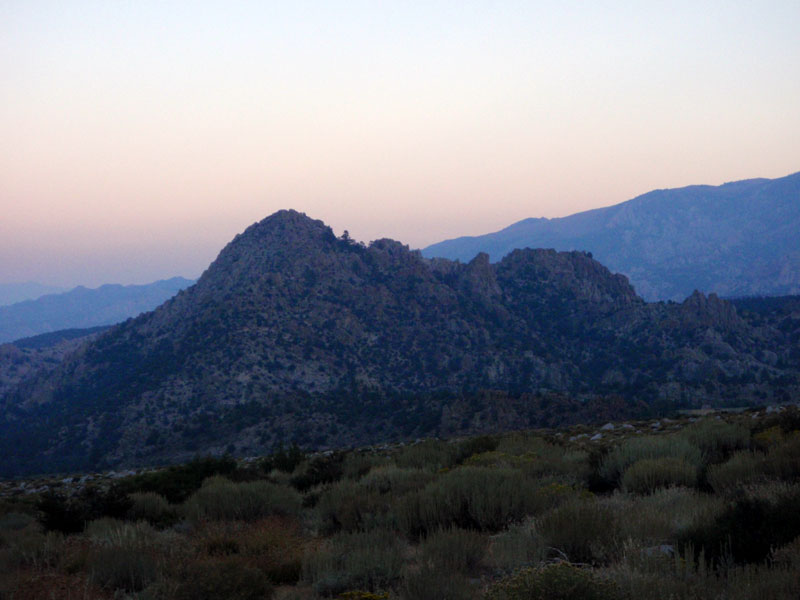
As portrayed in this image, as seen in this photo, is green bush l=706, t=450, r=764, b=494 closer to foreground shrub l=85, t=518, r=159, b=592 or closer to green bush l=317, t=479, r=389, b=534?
green bush l=317, t=479, r=389, b=534

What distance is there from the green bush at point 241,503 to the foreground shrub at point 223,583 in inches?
154

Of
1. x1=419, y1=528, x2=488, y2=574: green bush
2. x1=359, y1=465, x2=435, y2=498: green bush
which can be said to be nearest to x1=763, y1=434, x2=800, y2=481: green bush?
x1=419, y1=528, x2=488, y2=574: green bush

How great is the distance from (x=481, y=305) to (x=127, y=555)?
82.7 meters

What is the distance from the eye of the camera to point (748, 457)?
8.21 metres

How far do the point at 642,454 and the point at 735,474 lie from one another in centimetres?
240

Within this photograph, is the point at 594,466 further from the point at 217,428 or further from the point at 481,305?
the point at 481,305

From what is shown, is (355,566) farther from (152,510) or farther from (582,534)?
(152,510)

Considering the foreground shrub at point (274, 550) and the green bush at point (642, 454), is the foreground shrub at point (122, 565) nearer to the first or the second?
the foreground shrub at point (274, 550)

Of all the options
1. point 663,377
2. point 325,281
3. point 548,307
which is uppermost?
point 325,281

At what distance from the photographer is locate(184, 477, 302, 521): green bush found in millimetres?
9383

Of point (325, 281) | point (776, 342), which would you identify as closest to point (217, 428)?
point (325, 281)

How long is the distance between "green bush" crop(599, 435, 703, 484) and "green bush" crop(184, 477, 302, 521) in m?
5.44

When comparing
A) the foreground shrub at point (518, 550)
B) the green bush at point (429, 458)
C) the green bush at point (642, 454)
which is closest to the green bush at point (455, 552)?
the foreground shrub at point (518, 550)

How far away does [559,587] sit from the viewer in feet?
13.0
